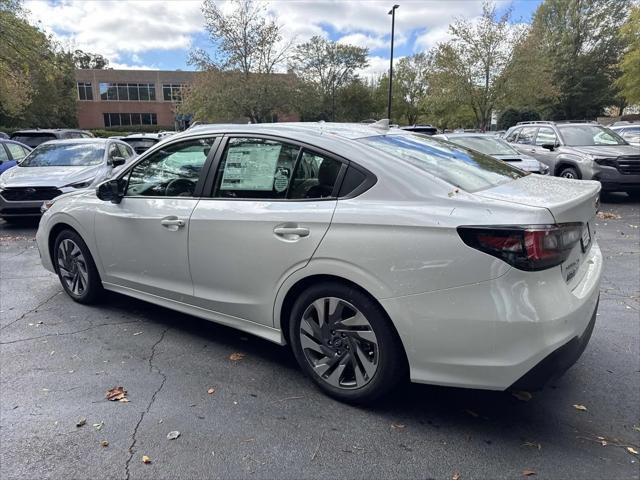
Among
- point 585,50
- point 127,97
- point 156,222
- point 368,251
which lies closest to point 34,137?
point 156,222

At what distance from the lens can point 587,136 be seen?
37.5 feet

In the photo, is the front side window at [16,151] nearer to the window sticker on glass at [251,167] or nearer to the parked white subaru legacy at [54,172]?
the parked white subaru legacy at [54,172]

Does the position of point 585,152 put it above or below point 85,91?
below

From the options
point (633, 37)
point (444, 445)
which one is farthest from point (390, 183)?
point (633, 37)

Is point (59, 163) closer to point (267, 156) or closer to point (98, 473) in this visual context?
point (267, 156)

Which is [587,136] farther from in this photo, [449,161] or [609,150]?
[449,161]

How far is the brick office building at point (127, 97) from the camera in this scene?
61031 mm

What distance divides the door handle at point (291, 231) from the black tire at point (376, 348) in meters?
0.32

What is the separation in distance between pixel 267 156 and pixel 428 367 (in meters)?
1.70

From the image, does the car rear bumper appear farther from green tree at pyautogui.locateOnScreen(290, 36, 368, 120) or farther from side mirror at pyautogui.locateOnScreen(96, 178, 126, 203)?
green tree at pyautogui.locateOnScreen(290, 36, 368, 120)

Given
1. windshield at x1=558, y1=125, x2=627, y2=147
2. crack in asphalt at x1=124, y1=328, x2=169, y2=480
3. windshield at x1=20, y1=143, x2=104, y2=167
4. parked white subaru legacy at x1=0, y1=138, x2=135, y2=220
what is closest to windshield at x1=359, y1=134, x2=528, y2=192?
crack in asphalt at x1=124, y1=328, x2=169, y2=480

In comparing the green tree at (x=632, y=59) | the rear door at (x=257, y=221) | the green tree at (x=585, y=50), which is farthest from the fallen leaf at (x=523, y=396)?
the green tree at (x=585, y=50)

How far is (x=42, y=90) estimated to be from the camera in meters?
40.5

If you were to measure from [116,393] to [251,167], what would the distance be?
1717 millimetres
